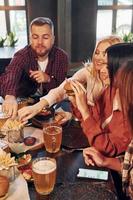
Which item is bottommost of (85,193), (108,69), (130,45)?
(85,193)

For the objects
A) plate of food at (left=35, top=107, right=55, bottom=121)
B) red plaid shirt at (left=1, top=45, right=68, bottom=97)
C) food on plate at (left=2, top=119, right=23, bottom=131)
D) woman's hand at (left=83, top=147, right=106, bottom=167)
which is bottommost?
woman's hand at (left=83, top=147, right=106, bottom=167)

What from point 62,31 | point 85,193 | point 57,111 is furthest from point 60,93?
point 62,31

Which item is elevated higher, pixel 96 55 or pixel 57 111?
pixel 96 55

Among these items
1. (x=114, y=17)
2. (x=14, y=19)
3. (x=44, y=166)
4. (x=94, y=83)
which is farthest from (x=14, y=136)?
(x=114, y=17)

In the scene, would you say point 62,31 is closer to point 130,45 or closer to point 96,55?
point 96,55

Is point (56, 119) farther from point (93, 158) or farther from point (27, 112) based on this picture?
point (93, 158)

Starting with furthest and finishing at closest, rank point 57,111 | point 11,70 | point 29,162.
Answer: point 11,70
point 57,111
point 29,162

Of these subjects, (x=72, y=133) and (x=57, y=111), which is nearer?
(x=72, y=133)

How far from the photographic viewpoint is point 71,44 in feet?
13.7

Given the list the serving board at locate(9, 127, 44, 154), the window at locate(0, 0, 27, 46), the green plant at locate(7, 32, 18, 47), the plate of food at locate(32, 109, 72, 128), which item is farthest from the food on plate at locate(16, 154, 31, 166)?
the window at locate(0, 0, 27, 46)

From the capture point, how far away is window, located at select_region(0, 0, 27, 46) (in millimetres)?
4211

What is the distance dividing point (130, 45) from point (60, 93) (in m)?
0.51

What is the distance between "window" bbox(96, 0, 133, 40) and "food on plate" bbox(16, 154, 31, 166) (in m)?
3.22

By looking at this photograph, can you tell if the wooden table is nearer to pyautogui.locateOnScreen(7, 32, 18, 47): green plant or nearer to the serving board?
the serving board
